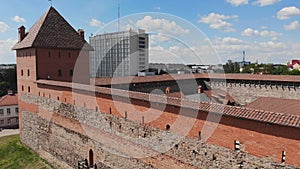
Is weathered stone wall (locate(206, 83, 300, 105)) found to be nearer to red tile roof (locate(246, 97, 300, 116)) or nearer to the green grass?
red tile roof (locate(246, 97, 300, 116))

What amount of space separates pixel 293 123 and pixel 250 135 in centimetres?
87

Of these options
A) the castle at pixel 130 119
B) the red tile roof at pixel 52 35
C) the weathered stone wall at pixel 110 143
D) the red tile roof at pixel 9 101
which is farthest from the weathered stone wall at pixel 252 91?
the red tile roof at pixel 9 101

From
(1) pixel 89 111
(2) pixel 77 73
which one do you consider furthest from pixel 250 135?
(2) pixel 77 73

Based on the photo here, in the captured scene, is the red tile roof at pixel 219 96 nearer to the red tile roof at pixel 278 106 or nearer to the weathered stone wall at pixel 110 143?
the red tile roof at pixel 278 106

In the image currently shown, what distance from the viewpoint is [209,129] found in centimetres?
586

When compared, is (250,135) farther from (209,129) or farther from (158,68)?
(158,68)

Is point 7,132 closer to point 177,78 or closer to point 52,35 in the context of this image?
point 52,35

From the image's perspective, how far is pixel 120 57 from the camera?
1820 cm

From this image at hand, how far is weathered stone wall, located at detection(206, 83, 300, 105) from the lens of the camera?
49.2 feet

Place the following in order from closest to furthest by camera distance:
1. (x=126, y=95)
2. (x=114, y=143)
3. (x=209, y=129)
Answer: (x=209, y=129) < (x=126, y=95) < (x=114, y=143)

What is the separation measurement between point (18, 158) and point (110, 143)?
695 centimetres

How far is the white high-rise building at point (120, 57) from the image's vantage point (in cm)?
1645

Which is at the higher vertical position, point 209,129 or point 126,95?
point 126,95

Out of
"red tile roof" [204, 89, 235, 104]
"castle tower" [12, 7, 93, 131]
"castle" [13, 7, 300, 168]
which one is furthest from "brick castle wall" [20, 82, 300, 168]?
"red tile roof" [204, 89, 235, 104]
